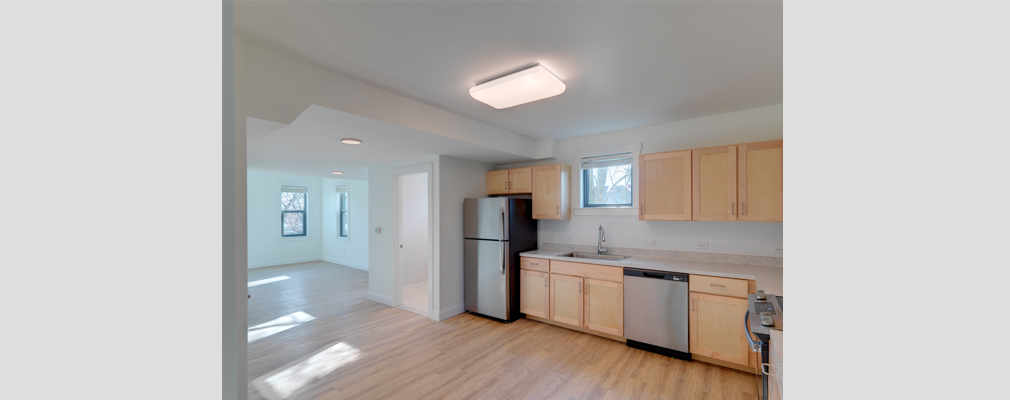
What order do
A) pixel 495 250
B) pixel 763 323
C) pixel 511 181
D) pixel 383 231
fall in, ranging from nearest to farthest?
pixel 763 323 < pixel 495 250 < pixel 511 181 < pixel 383 231

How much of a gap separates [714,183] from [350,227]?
21.0 ft

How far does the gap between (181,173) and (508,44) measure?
68.0 inches

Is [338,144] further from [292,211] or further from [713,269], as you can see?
[292,211]

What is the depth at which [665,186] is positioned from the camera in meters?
3.13

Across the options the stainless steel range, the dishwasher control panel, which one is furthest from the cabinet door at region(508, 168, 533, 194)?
the stainless steel range

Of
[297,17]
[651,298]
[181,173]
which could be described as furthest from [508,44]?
[651,298]

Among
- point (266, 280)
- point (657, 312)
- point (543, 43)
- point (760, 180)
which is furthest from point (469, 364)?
point (266, 280)

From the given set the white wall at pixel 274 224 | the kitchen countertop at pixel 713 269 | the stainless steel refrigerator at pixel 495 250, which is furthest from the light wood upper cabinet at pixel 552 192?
the white wall at pixel 274 224

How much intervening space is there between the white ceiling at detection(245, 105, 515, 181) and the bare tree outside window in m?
2.95

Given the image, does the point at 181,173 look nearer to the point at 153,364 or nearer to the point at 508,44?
the point at 153,364

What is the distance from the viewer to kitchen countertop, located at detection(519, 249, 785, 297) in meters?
2.42

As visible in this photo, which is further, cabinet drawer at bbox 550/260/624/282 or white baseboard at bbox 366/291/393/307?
white baseboard at bbox 366/291/393/307

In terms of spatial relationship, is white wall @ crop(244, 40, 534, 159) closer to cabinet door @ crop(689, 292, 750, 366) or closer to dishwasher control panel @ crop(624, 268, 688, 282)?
dishwasher control panel @ crop(624, 268, 688, 282)

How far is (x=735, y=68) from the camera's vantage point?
207 centimetres
